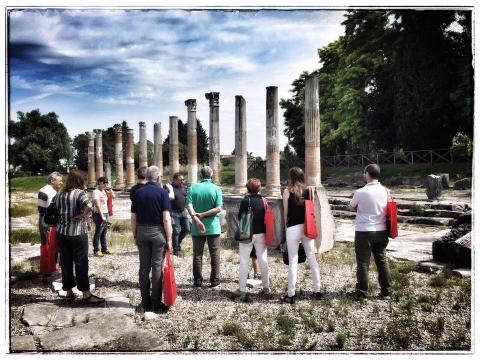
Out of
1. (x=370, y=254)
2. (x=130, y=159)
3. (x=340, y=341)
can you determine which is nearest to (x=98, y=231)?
(x=370, y=254)

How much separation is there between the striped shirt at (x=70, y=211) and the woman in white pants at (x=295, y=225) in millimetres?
2842

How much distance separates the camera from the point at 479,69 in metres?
4.67

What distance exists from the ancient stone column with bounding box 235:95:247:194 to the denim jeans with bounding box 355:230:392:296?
377 inches

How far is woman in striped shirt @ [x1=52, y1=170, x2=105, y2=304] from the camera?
19.3 feet

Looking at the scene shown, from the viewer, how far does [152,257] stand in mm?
5746

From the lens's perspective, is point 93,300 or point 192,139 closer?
point 93,300

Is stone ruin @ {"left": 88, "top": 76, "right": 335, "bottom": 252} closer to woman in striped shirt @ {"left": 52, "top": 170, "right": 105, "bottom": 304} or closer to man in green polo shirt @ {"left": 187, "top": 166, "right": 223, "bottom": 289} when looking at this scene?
man in green polo shirt @ {"left": 187, "top": 166, "right": 223, "bottom": 289}

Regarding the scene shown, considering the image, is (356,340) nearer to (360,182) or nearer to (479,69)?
(479,69)

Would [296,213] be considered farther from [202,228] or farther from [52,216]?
[52,216]

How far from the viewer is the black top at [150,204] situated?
5.66 metres

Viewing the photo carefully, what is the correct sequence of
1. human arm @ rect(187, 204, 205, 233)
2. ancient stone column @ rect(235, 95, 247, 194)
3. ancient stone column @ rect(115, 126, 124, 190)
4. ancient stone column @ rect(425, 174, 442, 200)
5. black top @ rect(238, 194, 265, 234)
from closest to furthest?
black top @ rect(238, 194, 265, 234)
human arm @ rect(187, 204, 205, 233)
ancient stone column @ rect(235, 95, 247, 194)
ancient stone column @ rect(425, 174, 442, 200)
ancient stone column @ rect(115, 126, 124, 190)

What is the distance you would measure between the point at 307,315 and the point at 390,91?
2577cm

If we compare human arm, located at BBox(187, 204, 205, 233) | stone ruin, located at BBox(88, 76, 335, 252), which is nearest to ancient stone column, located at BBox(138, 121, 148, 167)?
stone ruin, located at BBox(88, 76, 335, 252)
